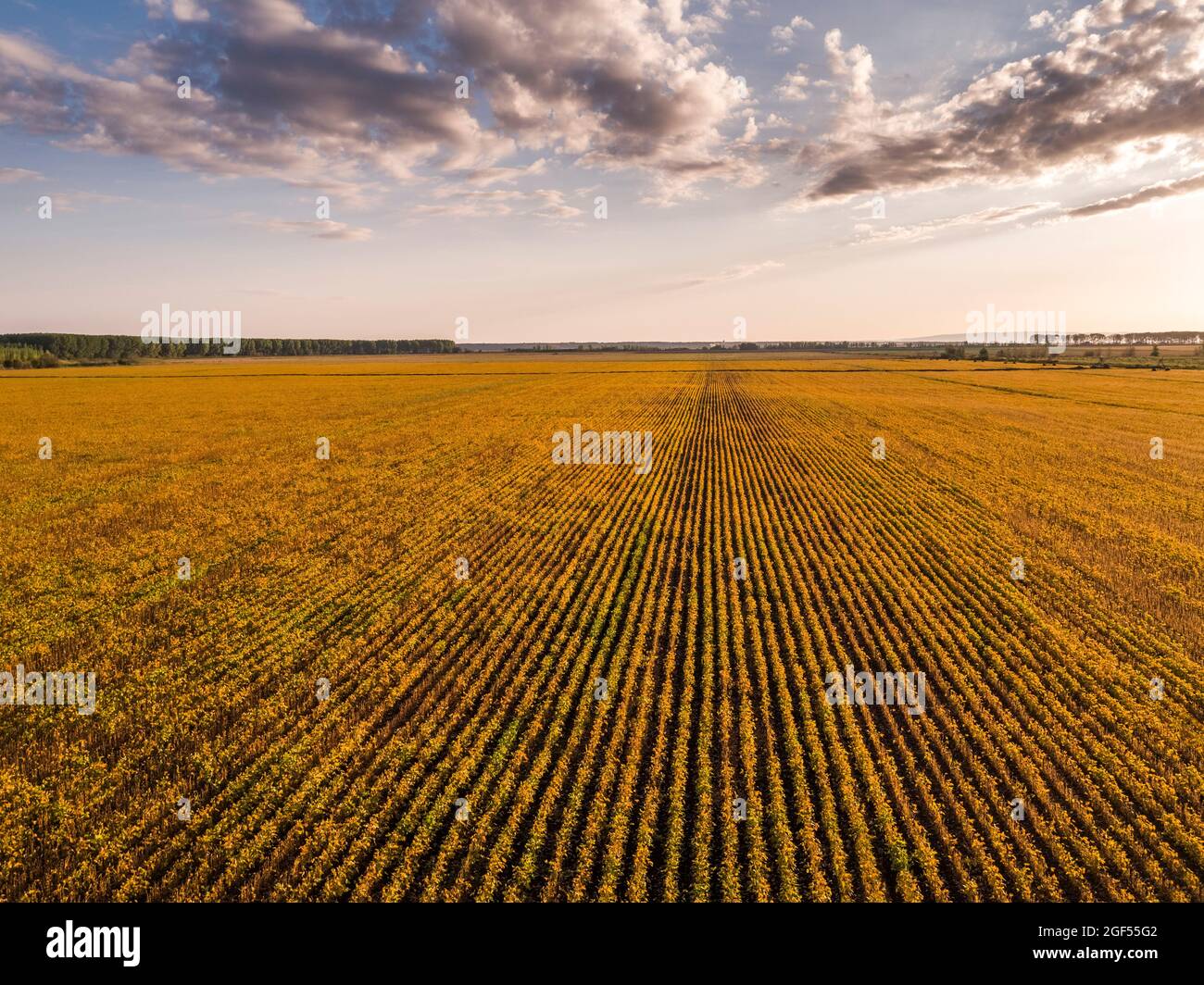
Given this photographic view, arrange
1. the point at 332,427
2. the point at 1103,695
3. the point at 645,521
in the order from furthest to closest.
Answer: the point at 332,427, the point at 645,521, the point at 1103,695

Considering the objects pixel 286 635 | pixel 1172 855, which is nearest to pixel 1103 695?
pixel 1172 855

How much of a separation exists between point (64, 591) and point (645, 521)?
16521 millimetres

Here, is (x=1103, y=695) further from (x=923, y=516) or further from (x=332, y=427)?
(x=332, y=427)

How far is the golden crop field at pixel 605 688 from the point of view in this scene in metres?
7.71

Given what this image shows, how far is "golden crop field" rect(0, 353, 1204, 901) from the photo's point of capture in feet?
25.3

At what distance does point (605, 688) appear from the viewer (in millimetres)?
11367
